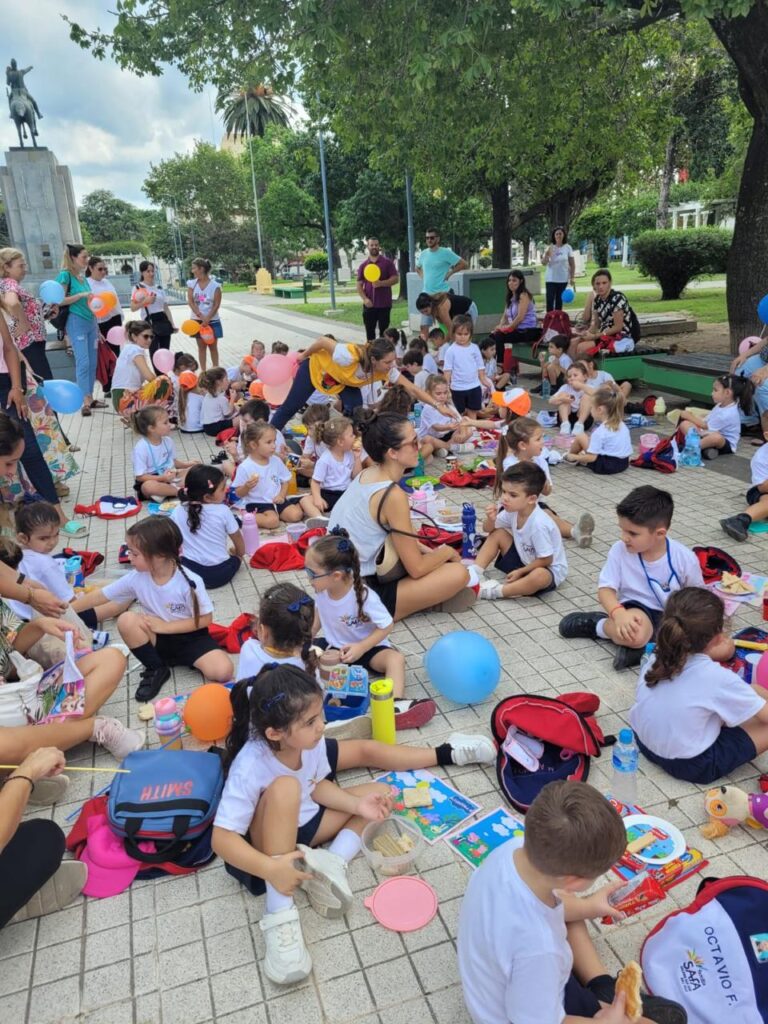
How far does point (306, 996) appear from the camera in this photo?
7.63ft

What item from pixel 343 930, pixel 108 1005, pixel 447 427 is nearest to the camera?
pixel 108 1005

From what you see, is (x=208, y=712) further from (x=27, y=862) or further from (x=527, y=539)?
(x=527, y=539)

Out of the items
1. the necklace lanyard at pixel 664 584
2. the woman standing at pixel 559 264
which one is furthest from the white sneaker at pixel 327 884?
the woman standing at pixel 559 264

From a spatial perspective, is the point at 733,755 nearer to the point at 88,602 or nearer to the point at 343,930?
the point at 343,930

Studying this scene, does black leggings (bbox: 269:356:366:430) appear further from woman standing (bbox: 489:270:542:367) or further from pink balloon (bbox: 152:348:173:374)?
woman standing (bbox: 489:270:542:367)

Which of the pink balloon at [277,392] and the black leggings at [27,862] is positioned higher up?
the pink balloon at [277,392]

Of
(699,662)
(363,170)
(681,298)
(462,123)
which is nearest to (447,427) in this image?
(462,123)

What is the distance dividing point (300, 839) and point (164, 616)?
1.71 metres

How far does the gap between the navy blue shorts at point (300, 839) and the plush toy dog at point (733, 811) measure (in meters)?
1.56

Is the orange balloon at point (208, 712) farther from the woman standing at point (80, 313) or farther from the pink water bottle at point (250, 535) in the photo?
the woman standing at point (80, 313)

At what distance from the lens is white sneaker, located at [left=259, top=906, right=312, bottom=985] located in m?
2.32

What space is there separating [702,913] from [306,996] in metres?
1.30

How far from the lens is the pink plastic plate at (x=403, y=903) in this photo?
2.57 meters

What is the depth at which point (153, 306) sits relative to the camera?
11578mm
